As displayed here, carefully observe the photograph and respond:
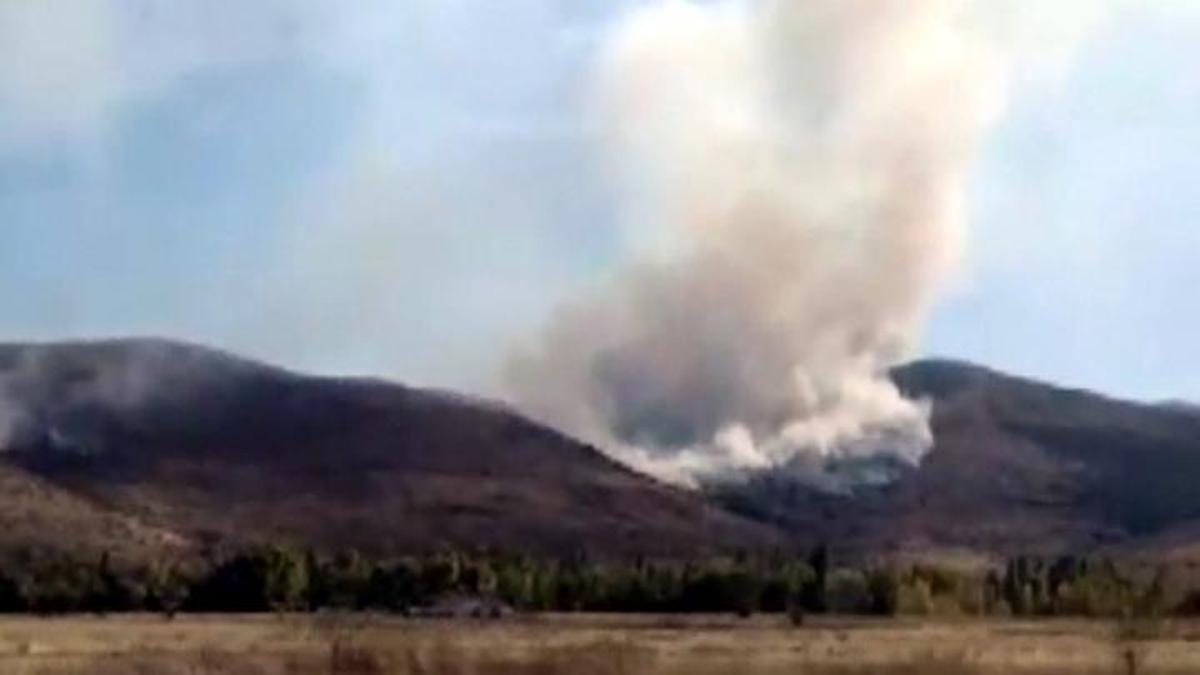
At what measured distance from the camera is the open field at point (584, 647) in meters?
67.4

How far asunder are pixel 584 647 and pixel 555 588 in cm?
7855

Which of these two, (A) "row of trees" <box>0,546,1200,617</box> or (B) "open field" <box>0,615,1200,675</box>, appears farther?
(A) "row of trees" <box>0,546,1200,617</box>

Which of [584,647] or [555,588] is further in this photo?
[555,588]

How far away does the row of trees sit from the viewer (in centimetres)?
14538

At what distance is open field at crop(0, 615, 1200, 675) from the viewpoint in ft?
221

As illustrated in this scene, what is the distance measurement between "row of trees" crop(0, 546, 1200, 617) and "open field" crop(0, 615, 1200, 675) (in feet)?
58.1

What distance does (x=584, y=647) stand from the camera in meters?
76.6

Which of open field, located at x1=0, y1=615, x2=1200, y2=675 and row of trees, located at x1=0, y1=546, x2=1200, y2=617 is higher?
row of trees, located at x1=0, y1=546, x2=1200, y2=617

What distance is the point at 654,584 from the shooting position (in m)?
156

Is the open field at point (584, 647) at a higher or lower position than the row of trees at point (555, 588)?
lower

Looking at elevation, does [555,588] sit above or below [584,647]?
above

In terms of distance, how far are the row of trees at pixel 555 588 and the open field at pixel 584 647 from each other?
17718mm

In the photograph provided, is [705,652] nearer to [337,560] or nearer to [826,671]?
[826,671]

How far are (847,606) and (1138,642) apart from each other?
60420mm
